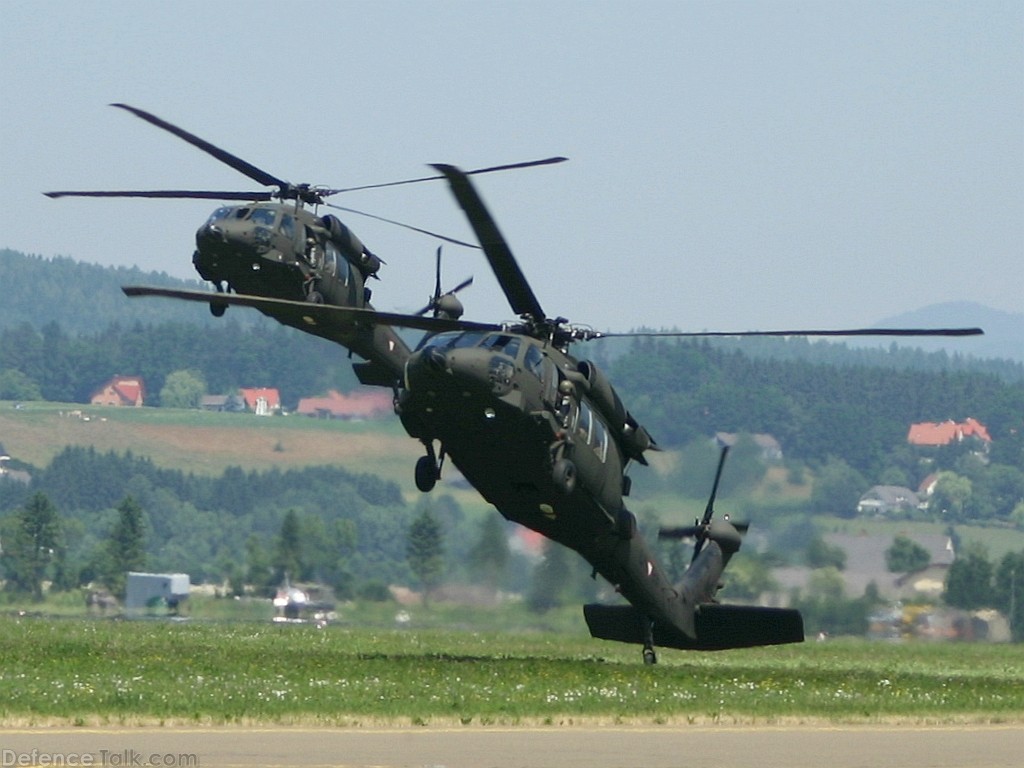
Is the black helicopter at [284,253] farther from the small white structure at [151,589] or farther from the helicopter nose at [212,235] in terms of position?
the small white structure at [151,589]

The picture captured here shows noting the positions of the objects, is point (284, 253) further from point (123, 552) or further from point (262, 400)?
point (262, 400)

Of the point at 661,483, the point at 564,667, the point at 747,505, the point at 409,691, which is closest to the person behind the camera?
the point at 409,691

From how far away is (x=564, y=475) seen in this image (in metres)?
28.5

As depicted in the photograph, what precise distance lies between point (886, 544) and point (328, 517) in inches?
813

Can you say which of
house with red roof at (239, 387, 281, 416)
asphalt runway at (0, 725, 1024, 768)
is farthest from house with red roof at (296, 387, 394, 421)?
asphalt runway at (0, 725, 1024, 768)

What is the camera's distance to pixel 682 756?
1981 centimetres

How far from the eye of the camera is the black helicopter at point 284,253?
124ft

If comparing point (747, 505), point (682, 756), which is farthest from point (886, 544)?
point (682, 756)

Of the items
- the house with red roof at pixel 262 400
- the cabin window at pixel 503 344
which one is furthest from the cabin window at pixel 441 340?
the house with red roof at pixel 262 400

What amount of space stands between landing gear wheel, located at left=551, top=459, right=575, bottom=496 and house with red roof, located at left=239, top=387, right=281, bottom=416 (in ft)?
193

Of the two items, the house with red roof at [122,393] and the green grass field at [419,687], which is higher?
the house with red roof at [122,393]

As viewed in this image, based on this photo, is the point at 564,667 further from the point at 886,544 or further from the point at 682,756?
the point at 886,544

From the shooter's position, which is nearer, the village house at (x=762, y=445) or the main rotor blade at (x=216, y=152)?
the main rotor blade at (x=216, y=152)

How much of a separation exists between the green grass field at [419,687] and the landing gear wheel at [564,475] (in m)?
2.61
